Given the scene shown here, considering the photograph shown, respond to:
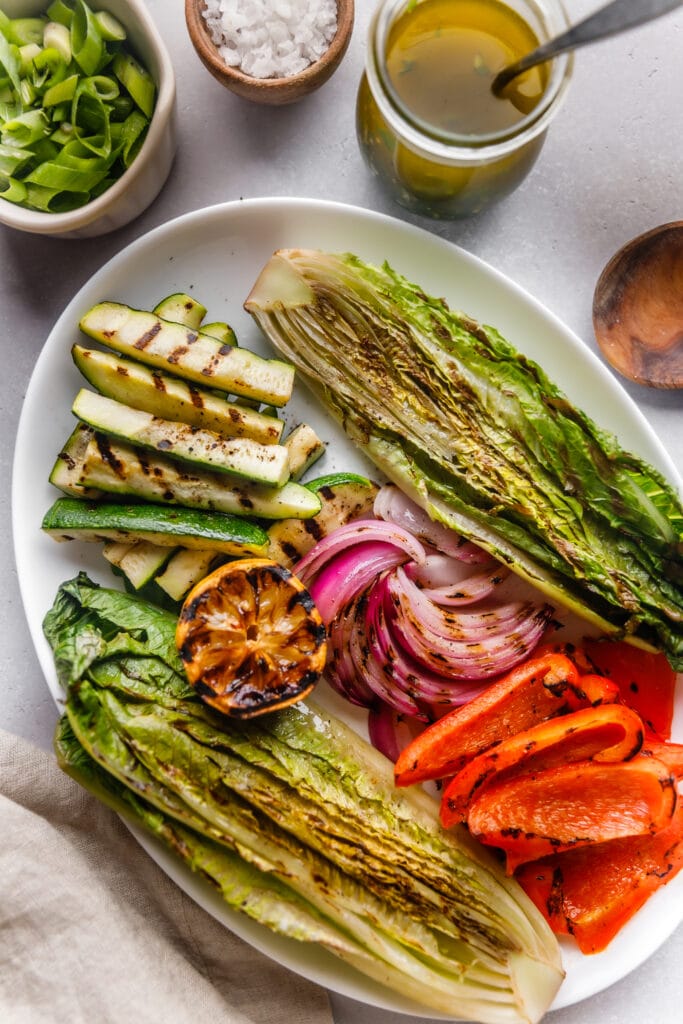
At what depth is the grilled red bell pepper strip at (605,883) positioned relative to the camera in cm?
246

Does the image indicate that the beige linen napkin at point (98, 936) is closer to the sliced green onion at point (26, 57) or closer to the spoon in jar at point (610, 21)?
the sliced green onion at point (26, 57)

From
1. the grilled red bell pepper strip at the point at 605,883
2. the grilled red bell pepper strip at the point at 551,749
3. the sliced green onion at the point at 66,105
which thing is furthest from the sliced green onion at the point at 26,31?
the grilled red bell pepper strip at the point at 605,883

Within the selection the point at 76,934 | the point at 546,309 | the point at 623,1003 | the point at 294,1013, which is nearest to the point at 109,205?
the point at 546,309

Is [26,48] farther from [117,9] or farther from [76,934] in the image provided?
[76,934]

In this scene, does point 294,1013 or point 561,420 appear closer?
point 561,420

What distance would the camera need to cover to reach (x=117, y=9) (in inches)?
97.8

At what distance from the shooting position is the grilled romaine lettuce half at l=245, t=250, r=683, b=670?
2.45 meters

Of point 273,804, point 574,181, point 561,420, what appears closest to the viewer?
point 273,804

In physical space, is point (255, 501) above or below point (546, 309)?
below

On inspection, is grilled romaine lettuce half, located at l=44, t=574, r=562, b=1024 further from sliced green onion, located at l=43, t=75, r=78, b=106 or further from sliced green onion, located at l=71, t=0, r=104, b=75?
sliced green onion, located at l=71, t=0, r=104, b=75

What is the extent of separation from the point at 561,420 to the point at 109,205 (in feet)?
4.59

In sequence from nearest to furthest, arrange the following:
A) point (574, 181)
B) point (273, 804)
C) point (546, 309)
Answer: point (273, 804), point (546, 309), point (574, 181)

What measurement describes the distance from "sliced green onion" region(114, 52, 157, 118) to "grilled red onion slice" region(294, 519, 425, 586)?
51.9 inches

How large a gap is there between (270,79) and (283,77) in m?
0.04
